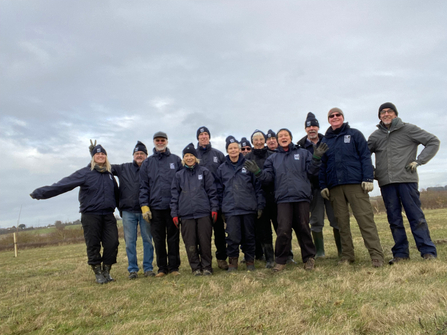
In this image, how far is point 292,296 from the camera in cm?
373

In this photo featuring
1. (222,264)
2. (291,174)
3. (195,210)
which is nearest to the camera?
(291,174)

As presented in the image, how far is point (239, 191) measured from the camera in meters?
6.34

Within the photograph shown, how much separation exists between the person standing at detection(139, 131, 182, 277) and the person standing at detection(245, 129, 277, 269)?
5.73 feet

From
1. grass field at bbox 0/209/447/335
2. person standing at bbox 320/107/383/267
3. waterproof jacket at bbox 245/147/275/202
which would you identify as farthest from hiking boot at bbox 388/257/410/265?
waterproof jacket at bbox 245/147/275/202

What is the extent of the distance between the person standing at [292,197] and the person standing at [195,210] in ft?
3.54

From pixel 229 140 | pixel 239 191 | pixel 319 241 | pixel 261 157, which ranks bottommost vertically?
pixel 319 241

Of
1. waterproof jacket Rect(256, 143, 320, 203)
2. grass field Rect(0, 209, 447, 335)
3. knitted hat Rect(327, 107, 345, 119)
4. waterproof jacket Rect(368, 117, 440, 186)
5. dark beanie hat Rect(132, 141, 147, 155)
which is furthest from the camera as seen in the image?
dark beanie hat Rect(132, 141, 147, 155)

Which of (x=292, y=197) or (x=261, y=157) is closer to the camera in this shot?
(x=292, y=197)

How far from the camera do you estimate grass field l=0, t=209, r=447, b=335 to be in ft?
9.15

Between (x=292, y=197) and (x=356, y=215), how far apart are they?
1.19 metres

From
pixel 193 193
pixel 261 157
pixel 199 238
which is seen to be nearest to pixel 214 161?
pixel 261 157

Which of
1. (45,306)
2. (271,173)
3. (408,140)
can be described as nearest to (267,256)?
(271,173)

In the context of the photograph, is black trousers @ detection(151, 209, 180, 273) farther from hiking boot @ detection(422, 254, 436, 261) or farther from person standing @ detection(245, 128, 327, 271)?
hiking boot @ detection(422, 254, 436, 261)

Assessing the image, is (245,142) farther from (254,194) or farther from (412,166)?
(412,166)
